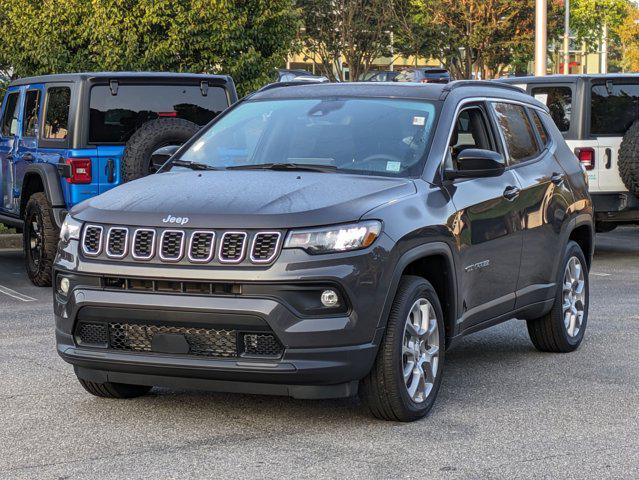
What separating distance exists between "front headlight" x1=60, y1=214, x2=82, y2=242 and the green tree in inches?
530

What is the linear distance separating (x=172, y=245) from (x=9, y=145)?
7.55m

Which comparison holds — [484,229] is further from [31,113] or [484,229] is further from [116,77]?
[31,113]

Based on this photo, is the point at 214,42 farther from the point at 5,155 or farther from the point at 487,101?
the point at 487,101

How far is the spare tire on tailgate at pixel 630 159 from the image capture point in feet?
44.9

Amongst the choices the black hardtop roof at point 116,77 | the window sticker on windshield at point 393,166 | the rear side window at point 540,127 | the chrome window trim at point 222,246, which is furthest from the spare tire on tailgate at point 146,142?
the chrome window trim at point 222,246

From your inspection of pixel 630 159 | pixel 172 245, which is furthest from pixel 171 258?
pixel 630 159

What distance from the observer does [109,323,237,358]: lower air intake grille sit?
5.82 m

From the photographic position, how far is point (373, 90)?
24.0 ft

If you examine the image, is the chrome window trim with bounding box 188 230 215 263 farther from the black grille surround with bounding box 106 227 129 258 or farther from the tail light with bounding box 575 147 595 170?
the tail light with bounding box 575 147 595 170

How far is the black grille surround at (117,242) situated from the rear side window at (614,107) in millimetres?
9224

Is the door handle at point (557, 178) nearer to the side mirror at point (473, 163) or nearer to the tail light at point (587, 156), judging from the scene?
the side mirror at point (473, 163)

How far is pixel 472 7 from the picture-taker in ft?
140

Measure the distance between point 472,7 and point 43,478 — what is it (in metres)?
38.8

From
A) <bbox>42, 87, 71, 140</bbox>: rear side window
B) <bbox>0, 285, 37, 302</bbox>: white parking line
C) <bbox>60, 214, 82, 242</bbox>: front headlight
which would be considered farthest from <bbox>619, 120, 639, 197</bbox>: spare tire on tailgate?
<bbox>60, 214, 82, 242</bbox>: front headlight
